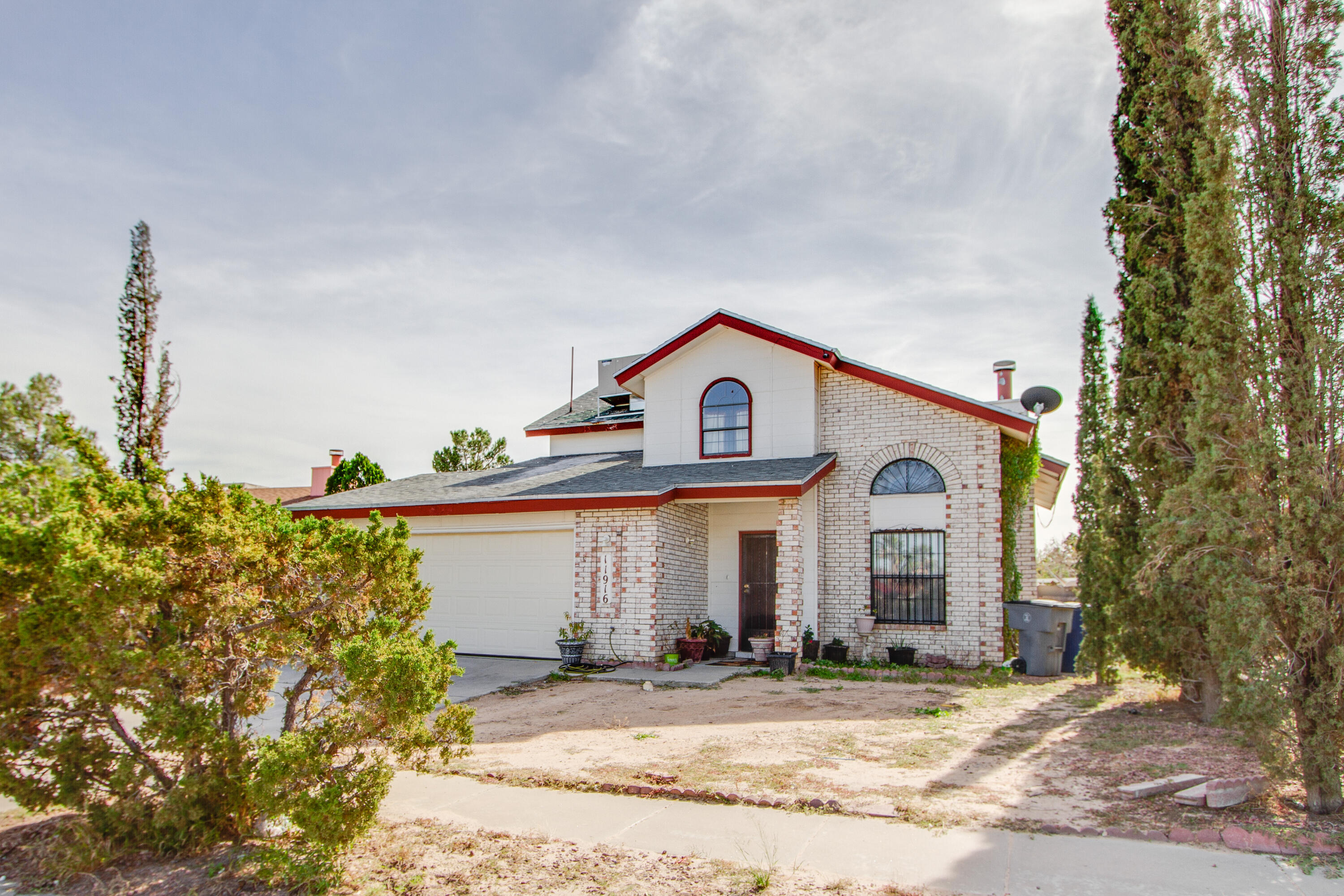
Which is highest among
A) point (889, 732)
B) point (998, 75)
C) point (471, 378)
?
point (998, 75)

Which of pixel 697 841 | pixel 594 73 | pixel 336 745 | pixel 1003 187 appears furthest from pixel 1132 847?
pixel 594 73

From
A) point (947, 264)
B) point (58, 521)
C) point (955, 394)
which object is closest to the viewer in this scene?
point (58, 521)

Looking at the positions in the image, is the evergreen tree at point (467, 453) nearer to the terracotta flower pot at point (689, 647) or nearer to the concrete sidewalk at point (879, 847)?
the terracotta flower pot at point (689, 647)

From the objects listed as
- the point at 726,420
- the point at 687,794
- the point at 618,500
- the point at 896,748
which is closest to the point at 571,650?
the point at 618,500

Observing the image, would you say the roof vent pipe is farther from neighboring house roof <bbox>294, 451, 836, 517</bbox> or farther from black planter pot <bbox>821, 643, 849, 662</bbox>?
black planter pot <bbox>821, 643, 849, 662</bbox>

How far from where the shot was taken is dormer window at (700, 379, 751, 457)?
1436cm

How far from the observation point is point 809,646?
12883 millimetres

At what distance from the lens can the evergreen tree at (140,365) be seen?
64.5 feet

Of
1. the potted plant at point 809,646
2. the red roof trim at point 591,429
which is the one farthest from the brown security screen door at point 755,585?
the red roof trim at point 591,429

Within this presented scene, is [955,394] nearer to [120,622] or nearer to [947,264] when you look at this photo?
[947,264]

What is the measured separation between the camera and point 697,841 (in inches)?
172

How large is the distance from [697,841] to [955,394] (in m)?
9.96

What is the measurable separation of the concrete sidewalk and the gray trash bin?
828cm

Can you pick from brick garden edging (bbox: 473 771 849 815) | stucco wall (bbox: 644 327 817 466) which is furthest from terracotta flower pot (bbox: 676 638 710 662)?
brick garden edging (bbox: 473 771 849 815)
